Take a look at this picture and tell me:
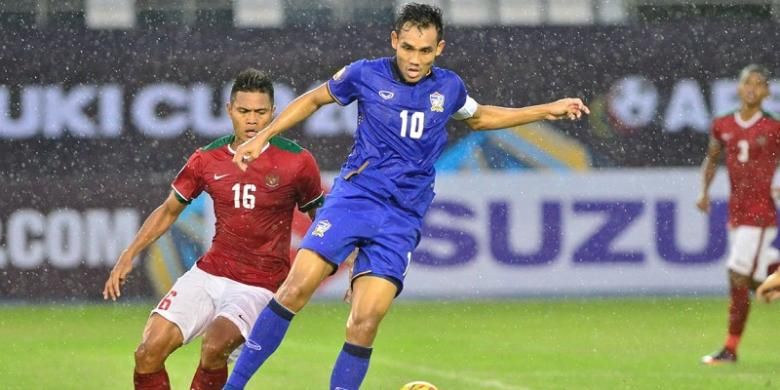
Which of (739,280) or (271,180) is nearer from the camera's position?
(271,180)

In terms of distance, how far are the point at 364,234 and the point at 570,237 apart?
8.37 m

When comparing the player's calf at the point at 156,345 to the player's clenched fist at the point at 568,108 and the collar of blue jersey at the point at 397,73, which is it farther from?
the player's clenched fist at the point at 568,108

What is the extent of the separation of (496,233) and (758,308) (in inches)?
100

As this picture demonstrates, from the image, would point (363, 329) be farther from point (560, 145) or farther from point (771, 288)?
point (560, 145)

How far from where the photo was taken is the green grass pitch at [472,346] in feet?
34.0

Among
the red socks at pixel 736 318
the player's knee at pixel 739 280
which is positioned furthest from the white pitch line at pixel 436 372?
the player's knee at pixel 739 280

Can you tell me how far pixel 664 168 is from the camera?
1586 cm

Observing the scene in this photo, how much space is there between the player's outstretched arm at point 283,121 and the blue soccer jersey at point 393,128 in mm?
89

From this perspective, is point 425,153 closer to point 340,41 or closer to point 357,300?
point 357,300

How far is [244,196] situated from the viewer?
26.6 feet

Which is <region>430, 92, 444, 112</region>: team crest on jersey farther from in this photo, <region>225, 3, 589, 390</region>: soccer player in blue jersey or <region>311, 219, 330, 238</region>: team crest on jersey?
<region>311, 219, 330, 238</region>: team crest on jersey

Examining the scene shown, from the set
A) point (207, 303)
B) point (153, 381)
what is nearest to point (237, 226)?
point (207, 303)

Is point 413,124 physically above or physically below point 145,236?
above

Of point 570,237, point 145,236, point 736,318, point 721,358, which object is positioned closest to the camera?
point 145,236
